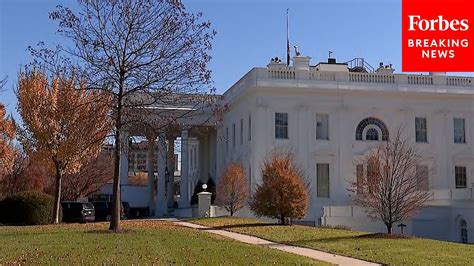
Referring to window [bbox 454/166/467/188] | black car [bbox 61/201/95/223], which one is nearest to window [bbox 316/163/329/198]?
window [bbox 454/166/467/188]

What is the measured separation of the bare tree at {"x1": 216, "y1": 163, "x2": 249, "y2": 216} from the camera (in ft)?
120

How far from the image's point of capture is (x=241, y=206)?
37281mm

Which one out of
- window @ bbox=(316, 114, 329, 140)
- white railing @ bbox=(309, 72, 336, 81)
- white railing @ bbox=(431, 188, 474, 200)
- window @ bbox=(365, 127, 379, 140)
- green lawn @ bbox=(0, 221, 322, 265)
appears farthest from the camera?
window @ bbox=(365, 127, 379, 140)

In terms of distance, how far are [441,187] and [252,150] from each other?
41.9 ft

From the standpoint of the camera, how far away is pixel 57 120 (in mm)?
29625

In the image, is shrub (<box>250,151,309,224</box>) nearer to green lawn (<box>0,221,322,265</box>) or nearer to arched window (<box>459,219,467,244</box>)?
green lawn (<box>0,221,322,265</box>)

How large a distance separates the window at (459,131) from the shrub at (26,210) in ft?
89.5

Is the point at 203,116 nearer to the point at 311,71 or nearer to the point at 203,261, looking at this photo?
the point at 311,71

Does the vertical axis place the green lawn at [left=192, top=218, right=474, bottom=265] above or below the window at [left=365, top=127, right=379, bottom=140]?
below

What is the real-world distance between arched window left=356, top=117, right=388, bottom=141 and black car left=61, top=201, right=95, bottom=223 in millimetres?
17823

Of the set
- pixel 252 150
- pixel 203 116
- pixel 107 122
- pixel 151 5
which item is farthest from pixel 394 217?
pixel 203 116

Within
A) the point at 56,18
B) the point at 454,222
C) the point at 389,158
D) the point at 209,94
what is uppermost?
the point at 56,18

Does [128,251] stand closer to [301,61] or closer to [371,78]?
[301,61]

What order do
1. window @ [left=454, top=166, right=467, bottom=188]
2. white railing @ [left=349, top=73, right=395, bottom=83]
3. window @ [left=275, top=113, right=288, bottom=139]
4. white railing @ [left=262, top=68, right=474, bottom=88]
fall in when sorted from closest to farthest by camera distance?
window @ [left=275, top=113, right=288, bottom=139]
white railing @ [left=262, top=68, right=474, bottom=88]
white railing @ [left=349, top=73, right=395, bottom=83]
window @ [left=454, top=166, right=467, bottom=188]
